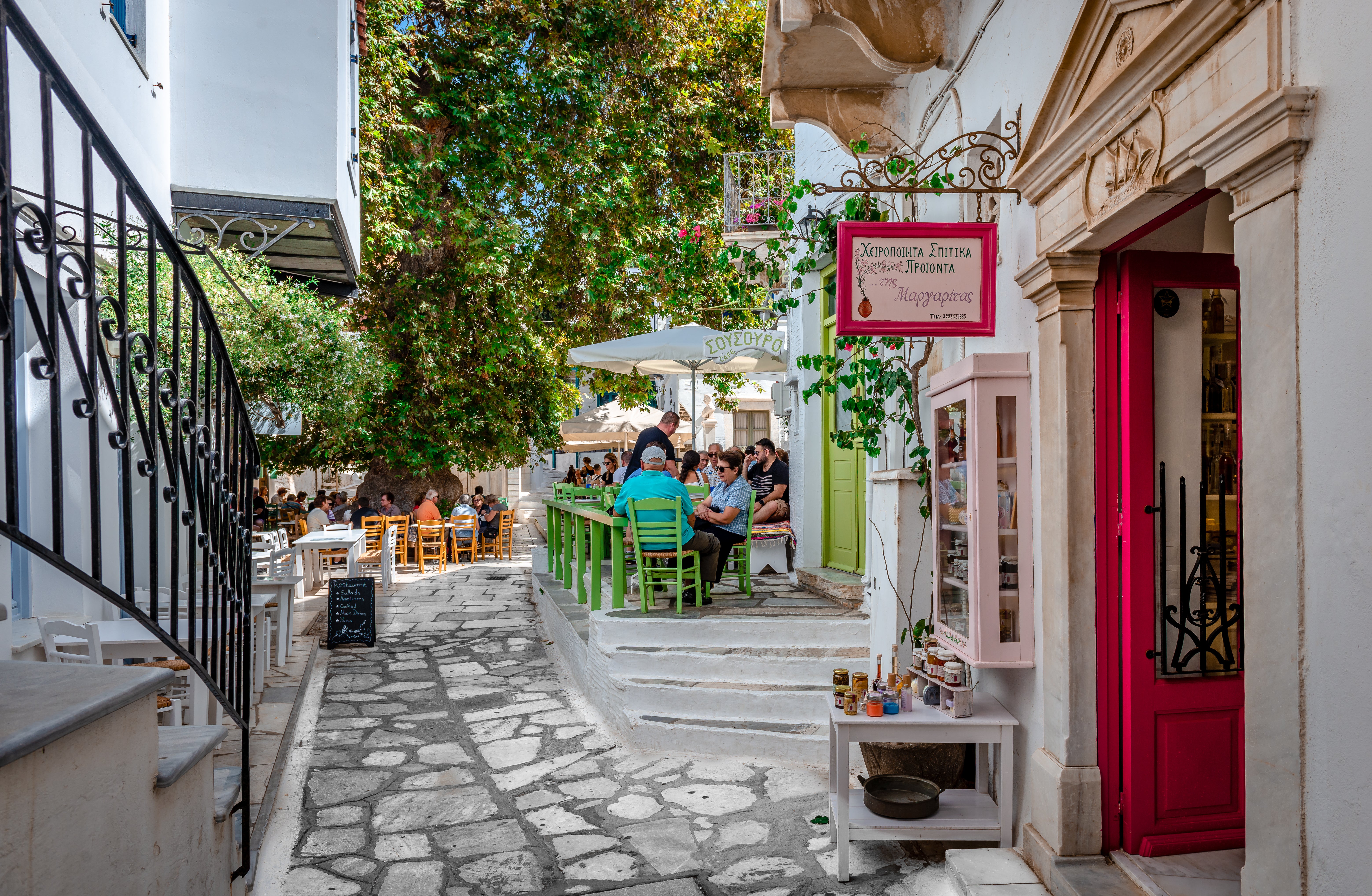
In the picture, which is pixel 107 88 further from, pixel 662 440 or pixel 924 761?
pixel 924 761

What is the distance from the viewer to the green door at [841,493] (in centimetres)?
759

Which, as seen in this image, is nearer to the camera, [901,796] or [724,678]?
[901,796]

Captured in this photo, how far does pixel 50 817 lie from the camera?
6.27ft

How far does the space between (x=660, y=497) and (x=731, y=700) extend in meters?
1.62

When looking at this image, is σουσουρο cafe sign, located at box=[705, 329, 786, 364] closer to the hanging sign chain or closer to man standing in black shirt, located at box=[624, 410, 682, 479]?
man standing in black shirt, located at box=[624, 410, 682, 479]

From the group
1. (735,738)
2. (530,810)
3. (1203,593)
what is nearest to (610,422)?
(735,738)

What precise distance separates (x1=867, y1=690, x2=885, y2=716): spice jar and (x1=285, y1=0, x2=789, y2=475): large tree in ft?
34.0

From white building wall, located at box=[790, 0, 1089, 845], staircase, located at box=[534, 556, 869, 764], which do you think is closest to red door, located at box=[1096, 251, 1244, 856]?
white building wall, located at box=[790, 0, 1089, 845]

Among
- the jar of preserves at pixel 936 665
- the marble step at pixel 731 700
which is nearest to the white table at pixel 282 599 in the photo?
the marble step at pixel 731 700

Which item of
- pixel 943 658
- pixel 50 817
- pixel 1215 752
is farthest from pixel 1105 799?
pixel 50 817

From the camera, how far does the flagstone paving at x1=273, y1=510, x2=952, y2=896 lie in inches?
152

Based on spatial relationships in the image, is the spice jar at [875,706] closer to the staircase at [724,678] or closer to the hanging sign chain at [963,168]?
the staircase at [724,678]

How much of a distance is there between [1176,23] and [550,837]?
3967mm

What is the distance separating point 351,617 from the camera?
8.59 meters
